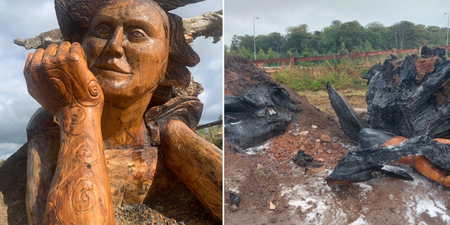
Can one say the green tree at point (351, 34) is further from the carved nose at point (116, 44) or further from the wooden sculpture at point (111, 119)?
the carved nose at point (116, 44)

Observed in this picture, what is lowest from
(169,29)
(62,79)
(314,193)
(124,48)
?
(314,193)

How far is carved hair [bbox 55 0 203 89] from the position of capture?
1.45m

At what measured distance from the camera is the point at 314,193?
114 inches

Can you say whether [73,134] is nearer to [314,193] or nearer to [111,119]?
[111,119]

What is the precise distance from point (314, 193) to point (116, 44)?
2.34 m

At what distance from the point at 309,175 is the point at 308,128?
124 centimetres

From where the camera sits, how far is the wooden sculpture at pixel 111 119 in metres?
1.10

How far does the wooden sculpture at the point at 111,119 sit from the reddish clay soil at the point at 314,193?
55.5 inches

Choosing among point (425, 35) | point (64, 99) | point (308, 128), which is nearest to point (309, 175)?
point (308, 128)

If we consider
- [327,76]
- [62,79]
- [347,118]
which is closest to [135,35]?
[62,79]

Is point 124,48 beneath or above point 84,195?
above

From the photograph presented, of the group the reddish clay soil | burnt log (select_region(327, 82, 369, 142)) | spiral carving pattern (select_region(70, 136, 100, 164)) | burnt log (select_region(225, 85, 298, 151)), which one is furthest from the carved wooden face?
burnt log (select_region(327, 82, 369, 142))

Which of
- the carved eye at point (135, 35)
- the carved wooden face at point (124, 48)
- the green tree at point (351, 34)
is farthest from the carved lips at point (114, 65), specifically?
the green tree at point (351, 34)

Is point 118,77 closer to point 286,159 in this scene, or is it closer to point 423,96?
point 286,159
